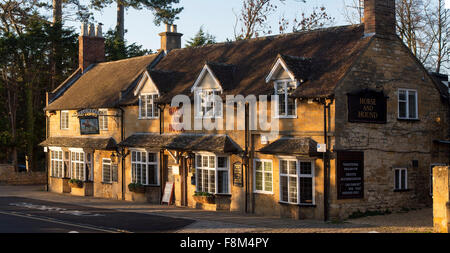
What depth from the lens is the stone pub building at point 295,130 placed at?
920 inches

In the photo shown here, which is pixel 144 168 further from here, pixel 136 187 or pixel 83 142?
pixel 83 142

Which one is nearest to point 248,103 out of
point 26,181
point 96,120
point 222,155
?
point 222,155

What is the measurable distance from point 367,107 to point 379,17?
3.88m

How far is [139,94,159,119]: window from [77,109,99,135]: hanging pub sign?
163 inches

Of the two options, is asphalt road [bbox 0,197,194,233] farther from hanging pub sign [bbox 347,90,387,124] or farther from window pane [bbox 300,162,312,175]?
hanging pub sign [bbox 347,90,387,124]

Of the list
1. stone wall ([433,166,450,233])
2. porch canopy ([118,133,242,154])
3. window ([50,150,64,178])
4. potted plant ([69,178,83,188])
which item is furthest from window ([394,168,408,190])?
window ([50,150,64,178])

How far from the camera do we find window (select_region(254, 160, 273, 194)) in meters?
25.2

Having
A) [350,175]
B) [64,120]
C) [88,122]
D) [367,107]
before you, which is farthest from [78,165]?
[367,107]

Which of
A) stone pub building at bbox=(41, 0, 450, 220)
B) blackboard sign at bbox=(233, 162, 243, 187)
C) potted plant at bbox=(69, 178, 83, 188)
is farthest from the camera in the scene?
potted plant at bbox=(69, 178, 83, 188)

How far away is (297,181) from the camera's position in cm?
2375

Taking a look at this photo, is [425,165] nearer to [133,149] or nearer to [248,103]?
[248,103]

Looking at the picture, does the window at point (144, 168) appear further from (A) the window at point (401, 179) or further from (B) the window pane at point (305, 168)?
(A) the window at point (401, 179)

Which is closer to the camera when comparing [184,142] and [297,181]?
[297,181]

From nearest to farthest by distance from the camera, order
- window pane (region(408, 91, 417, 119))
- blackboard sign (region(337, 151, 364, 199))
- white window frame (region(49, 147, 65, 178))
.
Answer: blackboard sign (region(337, 151, 364, 199))
window pane (region(408, 91, 417, 119))
white window frame (region(49, 147, 65, 178))
